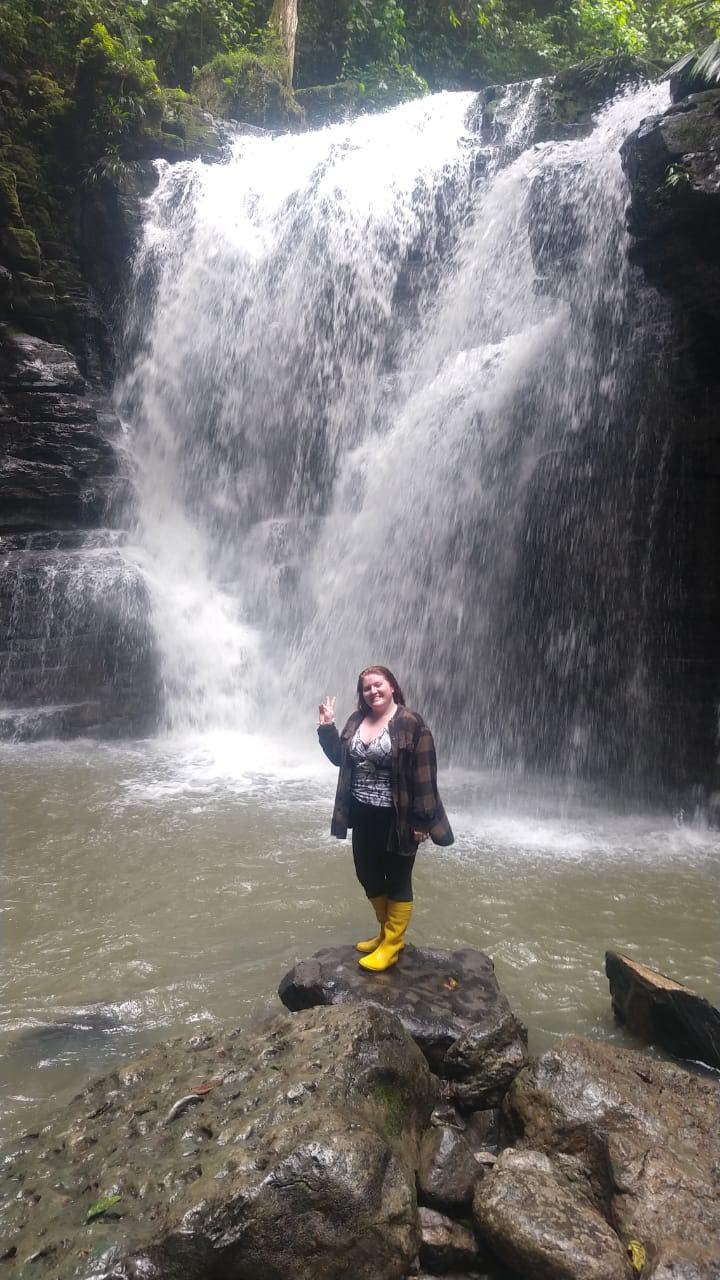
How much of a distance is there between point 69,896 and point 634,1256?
4.33m

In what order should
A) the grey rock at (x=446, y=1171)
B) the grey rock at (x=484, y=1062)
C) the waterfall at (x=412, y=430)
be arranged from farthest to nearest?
the waterfall at (x=412, y=430) < the grey rock at (x=484, y=1062) < the grey rock at (x=446, y=1171)

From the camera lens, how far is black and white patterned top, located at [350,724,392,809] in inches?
146

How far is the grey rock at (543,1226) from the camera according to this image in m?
2.23

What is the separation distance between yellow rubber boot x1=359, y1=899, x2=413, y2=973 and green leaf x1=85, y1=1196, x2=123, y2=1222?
164cm

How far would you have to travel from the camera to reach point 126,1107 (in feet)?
9.49

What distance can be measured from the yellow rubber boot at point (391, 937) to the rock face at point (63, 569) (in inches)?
331

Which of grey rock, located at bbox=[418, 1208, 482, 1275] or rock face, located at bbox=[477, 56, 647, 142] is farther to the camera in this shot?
rock face, located at bbox=[477, 56, 647, 142]

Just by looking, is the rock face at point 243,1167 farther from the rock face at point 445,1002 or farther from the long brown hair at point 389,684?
the long brown hair at point 389,684

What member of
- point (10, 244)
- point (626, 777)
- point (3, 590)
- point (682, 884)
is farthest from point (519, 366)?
point (10, 244)

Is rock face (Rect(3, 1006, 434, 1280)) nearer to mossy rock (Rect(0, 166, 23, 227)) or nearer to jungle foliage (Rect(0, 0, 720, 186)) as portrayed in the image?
mossy rock (Rect(0, 166, 23, 227))

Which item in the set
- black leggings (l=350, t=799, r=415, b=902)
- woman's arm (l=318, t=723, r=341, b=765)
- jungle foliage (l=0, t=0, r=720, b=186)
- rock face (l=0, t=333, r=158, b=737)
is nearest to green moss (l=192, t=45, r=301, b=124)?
jungle foliage (l=0, t=0, r=720, b=186)

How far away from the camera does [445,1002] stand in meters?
3.57

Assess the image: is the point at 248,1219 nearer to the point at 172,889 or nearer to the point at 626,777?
the point at 172,889

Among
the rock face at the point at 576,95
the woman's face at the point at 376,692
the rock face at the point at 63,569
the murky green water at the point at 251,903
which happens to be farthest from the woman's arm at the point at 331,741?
the rock face at the point at 576,95
